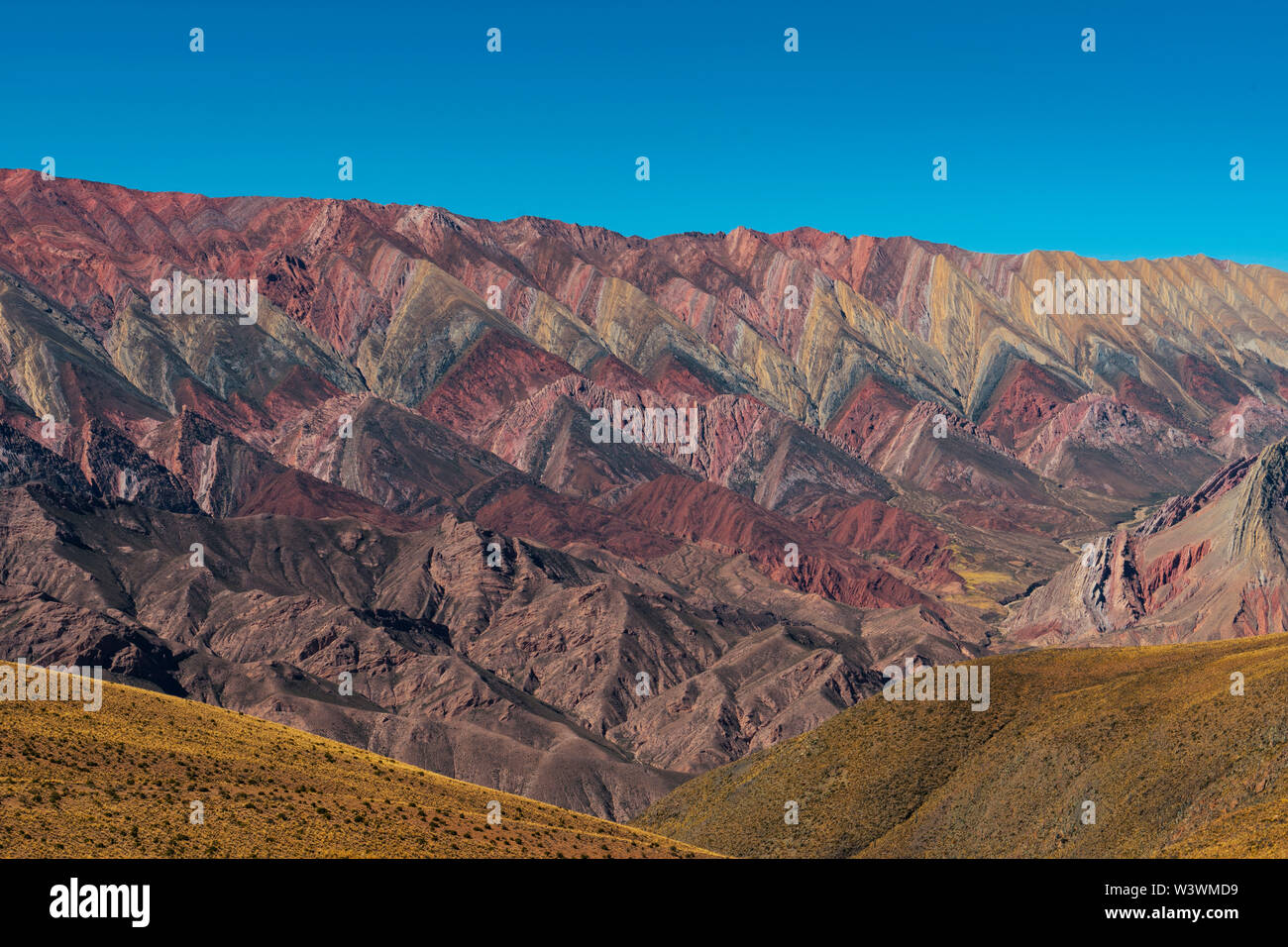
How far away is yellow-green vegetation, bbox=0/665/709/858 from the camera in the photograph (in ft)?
224

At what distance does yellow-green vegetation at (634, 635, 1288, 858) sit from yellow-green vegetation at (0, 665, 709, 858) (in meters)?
30.4

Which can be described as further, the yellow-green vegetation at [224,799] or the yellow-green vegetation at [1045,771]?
the yellow-green vegetation at [1045,771]

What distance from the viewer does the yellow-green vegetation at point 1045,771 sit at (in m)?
104

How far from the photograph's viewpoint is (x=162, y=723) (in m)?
89.9

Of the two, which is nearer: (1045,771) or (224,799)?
(224,799)

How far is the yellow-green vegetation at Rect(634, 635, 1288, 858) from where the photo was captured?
343 ft

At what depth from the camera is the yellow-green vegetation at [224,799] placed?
68.3 metres

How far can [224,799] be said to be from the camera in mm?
76312

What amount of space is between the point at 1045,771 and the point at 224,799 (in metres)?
66.6

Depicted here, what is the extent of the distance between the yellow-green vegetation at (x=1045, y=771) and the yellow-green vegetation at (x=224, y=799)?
30418mm

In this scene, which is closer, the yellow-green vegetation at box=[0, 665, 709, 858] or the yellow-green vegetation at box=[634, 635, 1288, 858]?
the yellow-green vegetation at box=[0, 665, 709, 858]
